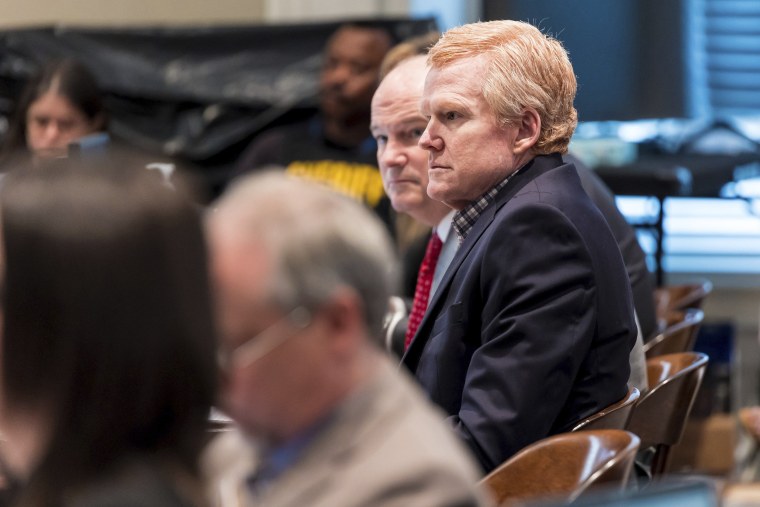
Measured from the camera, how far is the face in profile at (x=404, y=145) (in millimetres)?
3062

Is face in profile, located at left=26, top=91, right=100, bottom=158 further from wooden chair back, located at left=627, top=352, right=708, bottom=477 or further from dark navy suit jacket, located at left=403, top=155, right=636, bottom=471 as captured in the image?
wooden chair back, located at left=627, top=352, right=708, bottom=477

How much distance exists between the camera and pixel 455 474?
4.03 feet

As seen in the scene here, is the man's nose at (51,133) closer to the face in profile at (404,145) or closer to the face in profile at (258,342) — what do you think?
the face in profile at (404,145)

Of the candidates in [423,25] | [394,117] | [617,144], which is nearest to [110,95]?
[423,25]

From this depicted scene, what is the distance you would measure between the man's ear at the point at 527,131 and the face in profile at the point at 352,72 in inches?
95.5

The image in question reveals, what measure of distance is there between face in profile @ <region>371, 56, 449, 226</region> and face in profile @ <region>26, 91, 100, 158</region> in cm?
164

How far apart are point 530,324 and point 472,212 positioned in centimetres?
37

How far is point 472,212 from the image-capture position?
2596mm

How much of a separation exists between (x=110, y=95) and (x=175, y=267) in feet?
14.6

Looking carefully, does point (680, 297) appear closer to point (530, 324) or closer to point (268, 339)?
point (530, 324)

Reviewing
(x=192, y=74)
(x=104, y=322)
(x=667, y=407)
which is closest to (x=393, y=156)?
(x=667, y=407)

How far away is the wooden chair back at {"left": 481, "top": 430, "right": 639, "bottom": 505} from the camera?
1854mm

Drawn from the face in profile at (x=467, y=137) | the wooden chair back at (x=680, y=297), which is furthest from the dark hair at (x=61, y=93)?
the face in profile at (x=467, y=137)

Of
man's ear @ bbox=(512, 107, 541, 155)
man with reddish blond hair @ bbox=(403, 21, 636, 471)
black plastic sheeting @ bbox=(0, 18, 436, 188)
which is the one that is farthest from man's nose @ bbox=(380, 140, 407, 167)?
black plastic sheeting @ bbox=(0, 18, 436, 188)
